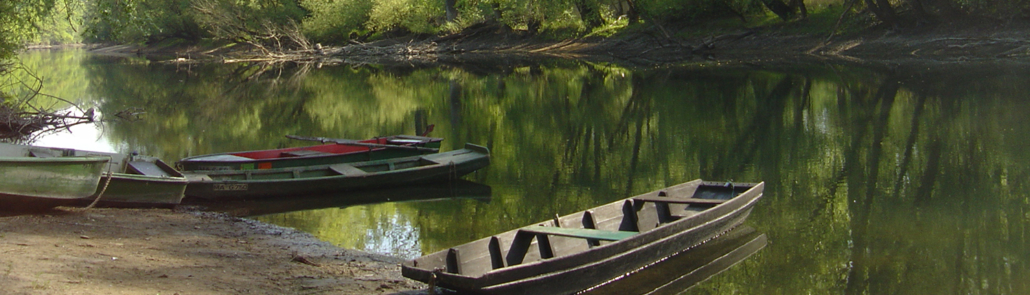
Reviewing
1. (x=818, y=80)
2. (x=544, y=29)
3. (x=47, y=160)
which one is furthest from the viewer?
(x=544, y=29)

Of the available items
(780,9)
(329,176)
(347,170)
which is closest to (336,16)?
(780,9)

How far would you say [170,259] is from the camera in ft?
28.9

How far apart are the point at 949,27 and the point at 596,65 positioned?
15.5 meters

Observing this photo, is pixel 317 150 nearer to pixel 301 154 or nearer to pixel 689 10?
pixel 301 154

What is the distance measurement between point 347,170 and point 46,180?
15.9ft

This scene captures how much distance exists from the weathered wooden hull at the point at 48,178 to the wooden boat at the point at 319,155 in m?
3.26

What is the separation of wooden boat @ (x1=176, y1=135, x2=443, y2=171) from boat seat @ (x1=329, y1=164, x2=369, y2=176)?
481 millimetres

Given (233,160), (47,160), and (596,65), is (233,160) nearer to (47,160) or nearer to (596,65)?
(47,160)

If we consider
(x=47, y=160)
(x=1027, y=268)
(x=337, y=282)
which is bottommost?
(x=1027, y=268)

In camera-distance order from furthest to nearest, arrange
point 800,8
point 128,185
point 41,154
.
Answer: point 800,8
point 41,154
point 128,185

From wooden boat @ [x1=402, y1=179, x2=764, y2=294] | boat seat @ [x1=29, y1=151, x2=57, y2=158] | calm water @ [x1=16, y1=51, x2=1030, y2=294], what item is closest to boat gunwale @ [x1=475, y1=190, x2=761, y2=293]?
wooden boat @ [x1=402, y1=179, x2=764, y2=294]

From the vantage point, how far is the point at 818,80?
95.9 ft

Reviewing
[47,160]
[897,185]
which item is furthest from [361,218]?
[897,185]

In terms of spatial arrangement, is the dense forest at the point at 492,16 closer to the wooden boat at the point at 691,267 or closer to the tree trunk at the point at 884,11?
the tree trunk at the point at 884,11
